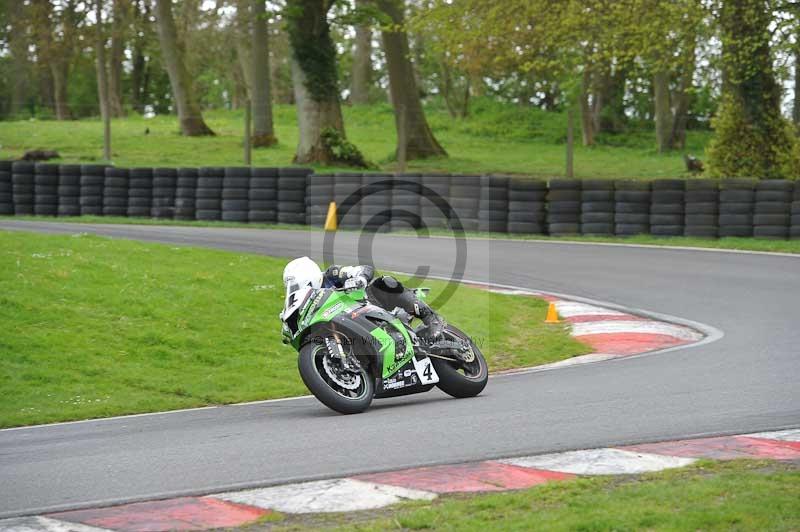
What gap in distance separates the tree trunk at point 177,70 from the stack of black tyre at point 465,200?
1846 centimetres

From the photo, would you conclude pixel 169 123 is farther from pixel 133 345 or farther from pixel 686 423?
pixel 686 423

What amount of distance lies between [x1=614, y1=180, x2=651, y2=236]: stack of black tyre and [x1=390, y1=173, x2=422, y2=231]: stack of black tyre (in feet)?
12.6

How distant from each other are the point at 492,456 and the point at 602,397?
215cm

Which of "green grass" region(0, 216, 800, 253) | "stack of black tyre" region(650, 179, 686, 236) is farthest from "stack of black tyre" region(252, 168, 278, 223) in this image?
"stack of black tyre" region(650, 179, 686, 236)

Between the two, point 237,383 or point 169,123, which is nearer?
point 237,383

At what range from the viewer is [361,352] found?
830 cm

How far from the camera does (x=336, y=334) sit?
8180 millimetres

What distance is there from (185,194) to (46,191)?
295cm

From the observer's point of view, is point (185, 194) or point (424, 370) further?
point (185, 194)

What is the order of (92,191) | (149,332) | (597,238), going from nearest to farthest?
(149,332) < (597,238) < (92,191)

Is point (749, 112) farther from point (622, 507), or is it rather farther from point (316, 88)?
point (622, 507)

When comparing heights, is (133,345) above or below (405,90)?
below

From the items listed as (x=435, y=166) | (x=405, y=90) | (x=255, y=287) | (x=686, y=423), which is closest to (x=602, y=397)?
(x=686, y=423)

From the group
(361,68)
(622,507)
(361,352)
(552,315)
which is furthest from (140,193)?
(361,68)
